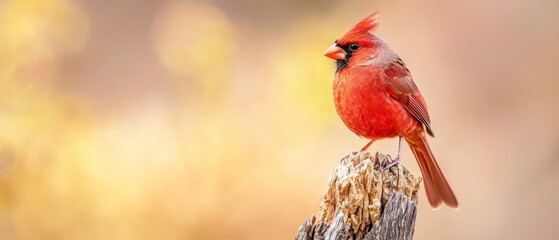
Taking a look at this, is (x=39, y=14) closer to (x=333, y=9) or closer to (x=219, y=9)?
(x=219, y=9)

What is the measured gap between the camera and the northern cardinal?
2465 mm

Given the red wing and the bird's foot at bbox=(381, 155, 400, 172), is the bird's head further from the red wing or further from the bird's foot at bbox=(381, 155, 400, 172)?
the bird's foot at bbox=(381, 155, 400, 172)

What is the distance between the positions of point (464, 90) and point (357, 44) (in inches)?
88.3

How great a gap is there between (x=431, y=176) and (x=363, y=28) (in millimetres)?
522

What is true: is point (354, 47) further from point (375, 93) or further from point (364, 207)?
A: point (364, 207)

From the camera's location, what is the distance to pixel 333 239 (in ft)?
6.95

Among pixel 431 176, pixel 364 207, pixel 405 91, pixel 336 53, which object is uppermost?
pixel 336 53

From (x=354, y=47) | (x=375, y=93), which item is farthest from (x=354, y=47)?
(x=375, y=93)

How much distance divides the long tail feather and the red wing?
0.08 metres

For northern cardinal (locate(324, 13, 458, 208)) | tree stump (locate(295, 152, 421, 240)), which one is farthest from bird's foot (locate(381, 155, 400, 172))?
northern cardinal (locate(324, 13, 458, 208))

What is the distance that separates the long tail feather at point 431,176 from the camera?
2604 millimetres

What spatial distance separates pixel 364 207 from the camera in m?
2.15

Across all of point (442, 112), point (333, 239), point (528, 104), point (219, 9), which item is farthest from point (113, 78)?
point (333, 239)

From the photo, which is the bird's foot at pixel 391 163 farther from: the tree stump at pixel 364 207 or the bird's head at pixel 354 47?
the bird's head at pixel 354 47
